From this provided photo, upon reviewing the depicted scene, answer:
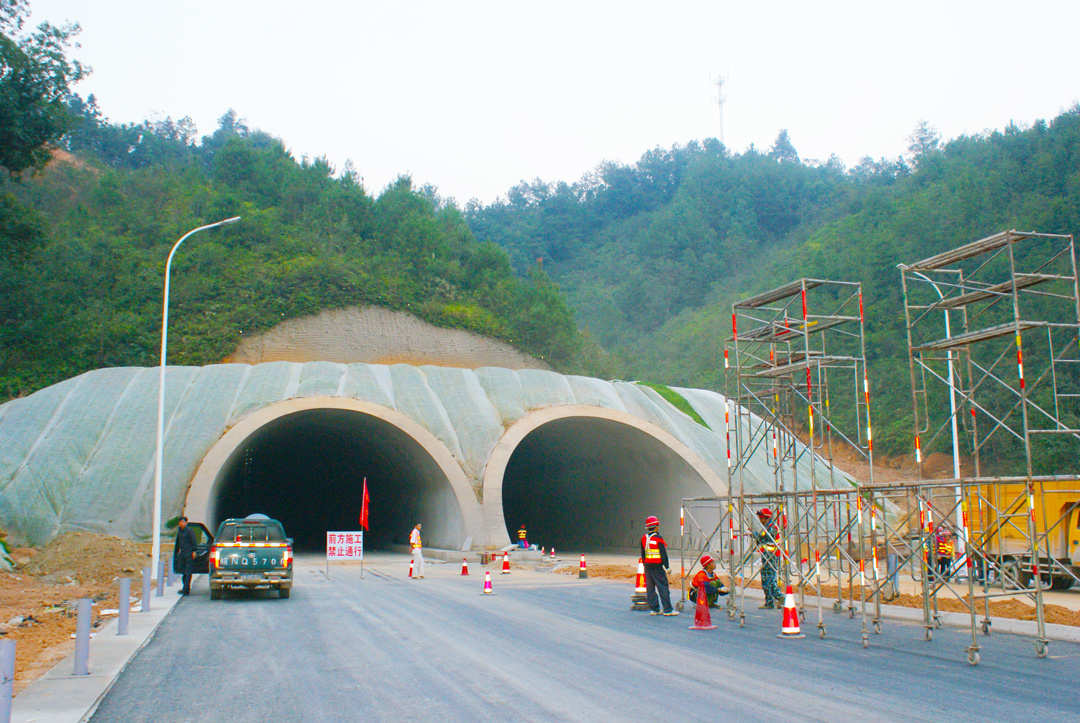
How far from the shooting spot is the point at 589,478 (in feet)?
125

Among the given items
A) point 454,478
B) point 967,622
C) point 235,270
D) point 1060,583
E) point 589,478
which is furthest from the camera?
point 235,270

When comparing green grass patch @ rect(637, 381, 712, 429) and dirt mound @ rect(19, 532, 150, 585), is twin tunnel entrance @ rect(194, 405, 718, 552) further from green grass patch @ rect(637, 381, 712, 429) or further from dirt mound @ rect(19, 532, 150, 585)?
green grass patch @ rect(637, 381, 712, 429)

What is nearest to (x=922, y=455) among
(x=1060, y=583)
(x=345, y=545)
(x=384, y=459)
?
(x=1060, y=583)

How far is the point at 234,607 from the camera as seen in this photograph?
15789 mm

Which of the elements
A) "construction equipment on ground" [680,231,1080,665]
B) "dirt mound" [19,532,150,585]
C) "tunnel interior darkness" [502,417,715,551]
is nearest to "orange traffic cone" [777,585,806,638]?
"construction equipment on ground" [680,231,1080,665]

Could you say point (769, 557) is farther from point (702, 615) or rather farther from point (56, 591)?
point (56, 591)

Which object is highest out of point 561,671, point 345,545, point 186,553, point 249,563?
point 186,553

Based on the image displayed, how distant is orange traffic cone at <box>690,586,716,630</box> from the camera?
1243cm

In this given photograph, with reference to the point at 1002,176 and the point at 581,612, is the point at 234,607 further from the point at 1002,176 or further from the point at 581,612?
the point at 1002,176

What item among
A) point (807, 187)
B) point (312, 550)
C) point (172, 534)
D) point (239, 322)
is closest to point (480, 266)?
point (239, 322)

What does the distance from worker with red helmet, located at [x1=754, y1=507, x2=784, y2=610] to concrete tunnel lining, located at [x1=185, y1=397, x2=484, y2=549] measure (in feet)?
50.4

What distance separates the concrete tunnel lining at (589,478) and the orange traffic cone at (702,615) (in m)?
17.1

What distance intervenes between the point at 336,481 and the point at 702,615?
124ft

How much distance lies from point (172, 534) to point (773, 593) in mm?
20830
